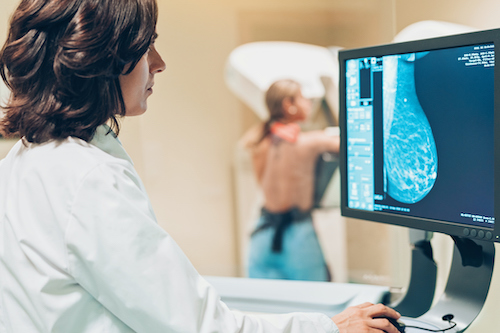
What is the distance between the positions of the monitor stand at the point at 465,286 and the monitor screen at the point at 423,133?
0.31ft

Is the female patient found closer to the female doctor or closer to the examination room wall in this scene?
the examination room wall

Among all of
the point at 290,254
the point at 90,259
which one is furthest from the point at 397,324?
the point at 290,254

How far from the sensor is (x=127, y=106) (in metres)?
0.69

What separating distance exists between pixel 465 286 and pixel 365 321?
0.68ft

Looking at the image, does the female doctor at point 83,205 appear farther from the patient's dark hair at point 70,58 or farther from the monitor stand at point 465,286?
the monitor stand at point 465,286

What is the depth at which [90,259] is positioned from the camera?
0.55 metres

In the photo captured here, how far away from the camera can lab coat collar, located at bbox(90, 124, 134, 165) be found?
0.64 m

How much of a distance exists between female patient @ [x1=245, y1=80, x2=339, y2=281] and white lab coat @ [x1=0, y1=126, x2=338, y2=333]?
1.85 meters

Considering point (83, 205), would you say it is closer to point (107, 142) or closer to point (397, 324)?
point (107, 142)

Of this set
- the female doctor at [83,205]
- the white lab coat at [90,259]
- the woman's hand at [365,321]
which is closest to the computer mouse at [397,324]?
the woman's hand at [365,321]

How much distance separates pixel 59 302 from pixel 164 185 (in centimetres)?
214

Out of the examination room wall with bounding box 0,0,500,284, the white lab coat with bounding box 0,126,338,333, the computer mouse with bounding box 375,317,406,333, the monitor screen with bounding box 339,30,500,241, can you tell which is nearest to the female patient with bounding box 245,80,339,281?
the examination room wall with bounding box 0,0,500,284

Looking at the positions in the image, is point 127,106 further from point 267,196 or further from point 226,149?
point 226,149

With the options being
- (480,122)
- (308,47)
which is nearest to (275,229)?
(308,47)
